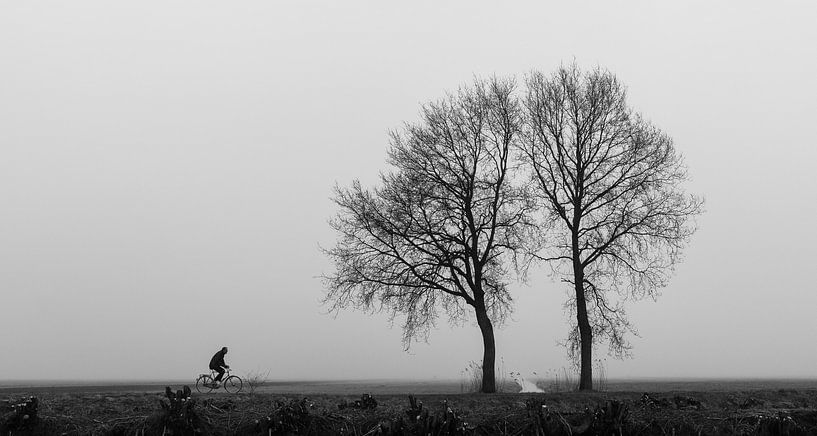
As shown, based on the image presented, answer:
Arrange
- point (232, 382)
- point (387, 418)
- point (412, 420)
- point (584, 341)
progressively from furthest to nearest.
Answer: point (584, 341) → point (232, 382) → point (387, 418) → point (412, 420)

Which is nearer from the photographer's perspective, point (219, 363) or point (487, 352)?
point (219, 363)

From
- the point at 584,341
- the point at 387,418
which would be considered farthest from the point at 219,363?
the point at 584,341

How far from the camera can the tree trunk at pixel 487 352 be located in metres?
27.5

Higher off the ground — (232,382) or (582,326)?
(582,326)

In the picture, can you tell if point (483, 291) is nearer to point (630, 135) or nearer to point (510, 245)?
point (510, 245)

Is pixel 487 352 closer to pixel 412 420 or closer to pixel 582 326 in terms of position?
pixel 582 326

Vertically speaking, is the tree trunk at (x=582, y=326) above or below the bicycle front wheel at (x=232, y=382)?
above

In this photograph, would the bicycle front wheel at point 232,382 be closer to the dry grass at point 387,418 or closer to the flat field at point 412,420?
the dry grass at point 387,418

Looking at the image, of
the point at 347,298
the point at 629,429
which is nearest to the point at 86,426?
the point at 629,429

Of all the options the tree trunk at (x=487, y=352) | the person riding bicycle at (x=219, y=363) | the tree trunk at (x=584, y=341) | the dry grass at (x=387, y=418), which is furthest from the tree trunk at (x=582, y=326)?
the person riding bicycle at (x=219, y=363)

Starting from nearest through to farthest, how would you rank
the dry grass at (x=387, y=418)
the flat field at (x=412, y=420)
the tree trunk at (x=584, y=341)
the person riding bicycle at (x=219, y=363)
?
1. the flat field at (x=412, y=420)
2. the dry grass at (x=387, y=418)
3. the person riding bicycle at (x=219, y=363)
4. the tree trunk at (x=584, y=341)

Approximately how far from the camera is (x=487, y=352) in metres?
28.3

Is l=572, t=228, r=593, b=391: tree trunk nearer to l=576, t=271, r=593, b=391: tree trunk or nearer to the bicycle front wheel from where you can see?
l=576, t=271, r=593, b=391: tree trunk

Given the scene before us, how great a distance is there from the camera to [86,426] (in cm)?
1312
